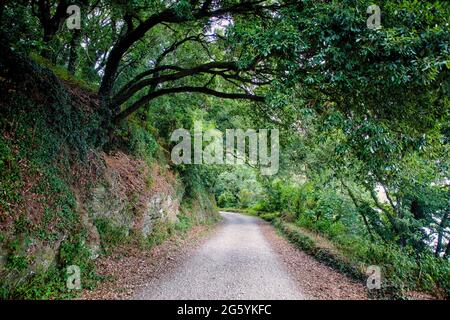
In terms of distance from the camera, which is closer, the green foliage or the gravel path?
the gravel path

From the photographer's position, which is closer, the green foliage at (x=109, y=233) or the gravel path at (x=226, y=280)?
the gravel path at (x=226, y=280)

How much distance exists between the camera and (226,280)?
19.8 ft

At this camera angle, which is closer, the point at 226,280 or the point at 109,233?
the point at 226,280

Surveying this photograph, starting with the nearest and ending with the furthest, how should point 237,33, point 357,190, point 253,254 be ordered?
point 237,33 < point 253,254 < point 357,190

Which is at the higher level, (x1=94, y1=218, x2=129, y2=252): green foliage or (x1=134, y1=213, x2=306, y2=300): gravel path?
(x1=94, y1=218, x2=129, y2=252): green foliage

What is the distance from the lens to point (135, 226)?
27.8 ft

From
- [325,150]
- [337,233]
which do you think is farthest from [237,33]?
[337,233]

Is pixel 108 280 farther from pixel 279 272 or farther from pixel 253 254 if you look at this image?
pixel 253 254

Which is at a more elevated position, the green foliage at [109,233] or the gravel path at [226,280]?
the green foliage at [109,233]

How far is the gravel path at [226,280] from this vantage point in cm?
520

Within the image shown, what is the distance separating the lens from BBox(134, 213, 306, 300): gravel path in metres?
5.20

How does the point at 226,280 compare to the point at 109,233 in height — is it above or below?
below
